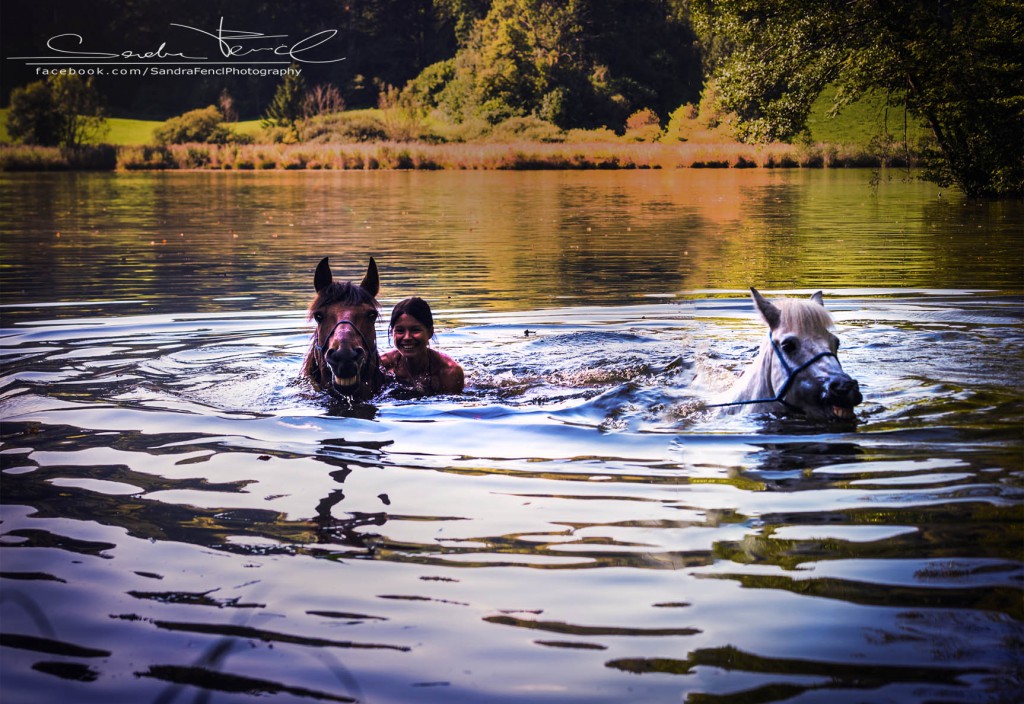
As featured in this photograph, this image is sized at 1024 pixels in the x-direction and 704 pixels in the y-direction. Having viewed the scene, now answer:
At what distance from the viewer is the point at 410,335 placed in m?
7.89

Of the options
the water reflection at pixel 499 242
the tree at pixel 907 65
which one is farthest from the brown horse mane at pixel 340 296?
the tree at pixel 907 65

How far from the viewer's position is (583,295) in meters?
14.9

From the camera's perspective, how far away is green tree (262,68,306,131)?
78.5m

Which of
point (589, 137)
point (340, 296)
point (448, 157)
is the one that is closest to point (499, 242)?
point (340, 296)

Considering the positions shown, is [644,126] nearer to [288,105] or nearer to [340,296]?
[288,105]

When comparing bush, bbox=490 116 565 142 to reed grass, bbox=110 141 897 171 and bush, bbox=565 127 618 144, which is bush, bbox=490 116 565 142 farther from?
reed grass, bbox=110 141 897 171

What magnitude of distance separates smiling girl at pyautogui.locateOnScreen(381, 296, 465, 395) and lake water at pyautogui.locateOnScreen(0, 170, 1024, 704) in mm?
282

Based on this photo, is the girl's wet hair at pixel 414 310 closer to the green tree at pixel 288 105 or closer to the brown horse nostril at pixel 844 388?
the brown horse nostril at pixel 844 388

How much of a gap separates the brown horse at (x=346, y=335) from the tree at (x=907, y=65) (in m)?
18.9

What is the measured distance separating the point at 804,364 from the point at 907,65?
22.2 meters

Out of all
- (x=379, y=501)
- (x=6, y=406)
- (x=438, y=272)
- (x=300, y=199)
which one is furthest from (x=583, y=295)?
(x=300, y=199)

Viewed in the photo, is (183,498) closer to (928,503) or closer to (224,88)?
(928,503)

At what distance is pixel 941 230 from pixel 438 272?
39.2 ft

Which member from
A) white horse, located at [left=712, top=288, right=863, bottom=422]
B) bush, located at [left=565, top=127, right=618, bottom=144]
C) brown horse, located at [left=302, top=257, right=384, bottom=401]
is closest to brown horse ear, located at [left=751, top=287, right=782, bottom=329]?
white horse, located at [left=712, top=288, right=863, bottom=422]
